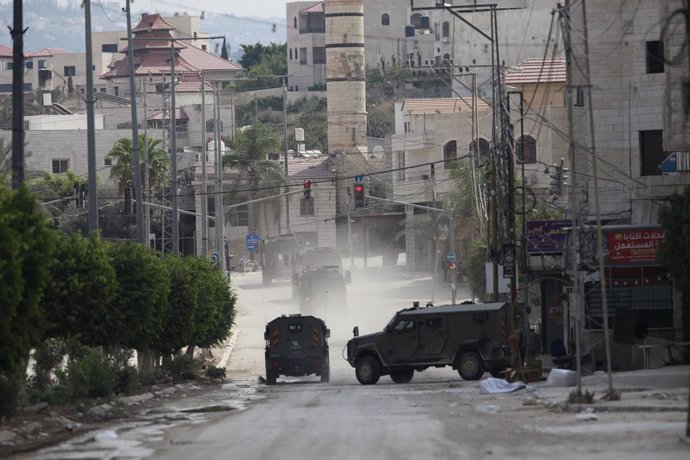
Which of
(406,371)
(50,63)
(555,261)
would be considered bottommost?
(406,371)

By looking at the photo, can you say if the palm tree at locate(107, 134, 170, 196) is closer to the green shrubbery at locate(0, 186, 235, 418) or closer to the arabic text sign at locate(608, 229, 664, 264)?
the green shrubbery at locate(0, 186, 235, 418)

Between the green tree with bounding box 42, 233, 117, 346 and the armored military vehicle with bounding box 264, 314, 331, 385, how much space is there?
48.8 feet

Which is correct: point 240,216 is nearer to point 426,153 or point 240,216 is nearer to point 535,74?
point 426,153

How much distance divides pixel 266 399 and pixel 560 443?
14.5 m

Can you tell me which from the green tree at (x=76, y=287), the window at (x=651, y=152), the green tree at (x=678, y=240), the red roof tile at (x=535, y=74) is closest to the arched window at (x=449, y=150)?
the red roof tile at (x=535, y=74)

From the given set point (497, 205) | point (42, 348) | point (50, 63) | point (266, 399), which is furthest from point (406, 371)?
point (50, 63)

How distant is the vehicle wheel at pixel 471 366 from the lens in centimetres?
3797

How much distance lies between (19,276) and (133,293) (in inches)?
400

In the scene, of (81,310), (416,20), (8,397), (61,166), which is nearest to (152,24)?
(416,20)

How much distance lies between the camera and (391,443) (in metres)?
19.0

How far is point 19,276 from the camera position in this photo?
2162 centimetres

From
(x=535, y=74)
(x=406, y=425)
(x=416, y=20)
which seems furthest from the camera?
(x=416, y=20)

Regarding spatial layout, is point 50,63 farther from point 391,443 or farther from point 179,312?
point 391,443

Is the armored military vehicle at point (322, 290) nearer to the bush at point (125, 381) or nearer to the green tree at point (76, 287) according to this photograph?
the bush at point (125, 381)
